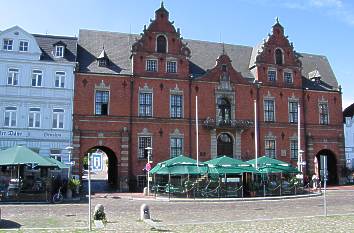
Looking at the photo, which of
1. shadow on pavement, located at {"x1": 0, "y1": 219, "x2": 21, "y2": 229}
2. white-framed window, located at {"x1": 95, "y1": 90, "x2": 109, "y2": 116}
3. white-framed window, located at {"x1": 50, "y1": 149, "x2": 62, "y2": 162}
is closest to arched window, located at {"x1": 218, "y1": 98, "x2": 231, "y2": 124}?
white-framed window, located at {"x1": 95, "y1": 90, "x2": 109, "y2": 116}

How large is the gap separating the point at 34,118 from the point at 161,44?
1383 centimetres

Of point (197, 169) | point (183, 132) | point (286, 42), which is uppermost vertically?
point (286, 42)

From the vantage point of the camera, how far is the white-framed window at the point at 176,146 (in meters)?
41.6

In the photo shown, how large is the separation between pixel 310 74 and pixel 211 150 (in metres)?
16.2

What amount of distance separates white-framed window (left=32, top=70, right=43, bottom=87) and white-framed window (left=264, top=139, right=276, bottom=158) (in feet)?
75.2

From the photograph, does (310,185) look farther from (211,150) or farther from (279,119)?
(211,150)

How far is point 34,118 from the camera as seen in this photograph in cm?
3806

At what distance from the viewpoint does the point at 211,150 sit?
42406 mm

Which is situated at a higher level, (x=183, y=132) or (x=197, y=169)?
(x=183, y=132)

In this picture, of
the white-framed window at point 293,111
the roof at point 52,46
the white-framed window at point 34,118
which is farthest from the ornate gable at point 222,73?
the white-framed window at point 34,118

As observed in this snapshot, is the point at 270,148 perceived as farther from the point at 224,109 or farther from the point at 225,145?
the point at 224,109

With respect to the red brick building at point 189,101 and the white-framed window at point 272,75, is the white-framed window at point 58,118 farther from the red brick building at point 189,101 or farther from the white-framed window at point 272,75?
the white-framed window at point 272,75

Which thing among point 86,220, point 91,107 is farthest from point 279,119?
point 86,220

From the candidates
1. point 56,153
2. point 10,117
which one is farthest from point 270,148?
point 10,117
